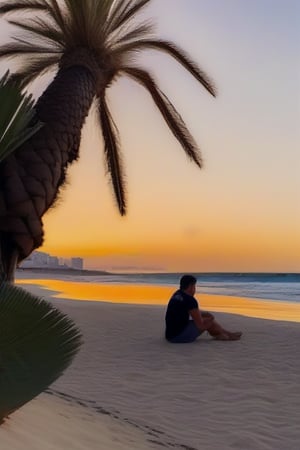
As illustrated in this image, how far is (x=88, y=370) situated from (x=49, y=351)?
578 centimetres

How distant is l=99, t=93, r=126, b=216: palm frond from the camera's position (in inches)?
364

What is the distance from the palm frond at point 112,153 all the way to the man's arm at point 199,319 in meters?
1.98

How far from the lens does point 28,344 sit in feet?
8.13

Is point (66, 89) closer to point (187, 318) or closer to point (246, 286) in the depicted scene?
point (187, 318)

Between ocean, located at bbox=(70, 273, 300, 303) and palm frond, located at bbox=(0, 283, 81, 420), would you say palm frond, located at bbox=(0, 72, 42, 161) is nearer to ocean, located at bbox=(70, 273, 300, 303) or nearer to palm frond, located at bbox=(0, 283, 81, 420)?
palm frond, located at bbox=(0, 283, 81, 420)

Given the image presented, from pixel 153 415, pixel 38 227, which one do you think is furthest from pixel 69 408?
pixel 38 227

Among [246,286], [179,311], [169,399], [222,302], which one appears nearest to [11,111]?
[169,399]

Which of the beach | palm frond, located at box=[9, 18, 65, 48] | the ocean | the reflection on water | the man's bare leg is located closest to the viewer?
the beach

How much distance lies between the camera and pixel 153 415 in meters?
5.87

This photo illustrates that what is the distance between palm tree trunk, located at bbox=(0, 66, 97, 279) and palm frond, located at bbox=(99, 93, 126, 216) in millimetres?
2168

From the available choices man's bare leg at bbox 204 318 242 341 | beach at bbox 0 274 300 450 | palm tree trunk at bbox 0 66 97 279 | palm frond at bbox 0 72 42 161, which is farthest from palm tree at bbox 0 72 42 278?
man's bare leg at bbox 204 318 242 341

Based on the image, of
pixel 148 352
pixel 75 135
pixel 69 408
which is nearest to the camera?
pixel 69 408

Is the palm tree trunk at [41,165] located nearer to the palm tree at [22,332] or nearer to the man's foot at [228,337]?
the palm tree at [22,332]

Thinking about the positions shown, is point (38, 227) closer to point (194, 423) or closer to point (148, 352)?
point (194, 423)
